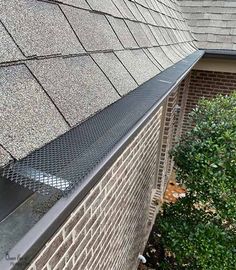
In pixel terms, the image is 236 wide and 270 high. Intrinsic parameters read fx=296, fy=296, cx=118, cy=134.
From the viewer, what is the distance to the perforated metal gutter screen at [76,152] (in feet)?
3.14

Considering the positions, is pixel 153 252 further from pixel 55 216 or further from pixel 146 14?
pixel 55 216

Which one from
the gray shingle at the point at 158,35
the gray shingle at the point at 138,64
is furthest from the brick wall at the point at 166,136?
the gray shingle at the point at 138,64

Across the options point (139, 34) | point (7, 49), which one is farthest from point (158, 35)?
point (7, 49)

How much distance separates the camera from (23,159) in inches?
37.8

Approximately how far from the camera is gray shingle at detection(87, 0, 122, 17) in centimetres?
227

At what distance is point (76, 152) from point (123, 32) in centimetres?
171

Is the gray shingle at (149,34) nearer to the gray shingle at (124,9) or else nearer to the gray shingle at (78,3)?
the gray shingle at (124,9)

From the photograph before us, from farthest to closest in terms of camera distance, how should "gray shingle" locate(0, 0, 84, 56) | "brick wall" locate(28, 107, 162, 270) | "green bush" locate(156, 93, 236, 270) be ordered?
"green bush" locate(156, 93, 236, 270) < "brick wall" locate(28, 107, 162, 270) < "gray shingle" locate(0, 0, 84, 56)

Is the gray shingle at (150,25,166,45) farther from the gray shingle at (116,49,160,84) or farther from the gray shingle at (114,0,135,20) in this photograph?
the gray shingle at (116,49,160,84)

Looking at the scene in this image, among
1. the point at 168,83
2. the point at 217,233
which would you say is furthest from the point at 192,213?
the point at 168,83

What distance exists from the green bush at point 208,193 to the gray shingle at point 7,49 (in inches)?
119

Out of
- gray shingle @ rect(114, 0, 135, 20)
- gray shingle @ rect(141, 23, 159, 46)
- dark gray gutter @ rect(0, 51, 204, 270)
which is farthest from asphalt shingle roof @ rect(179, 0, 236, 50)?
dark gray gutter @ rect(0, 51, 204, 270)

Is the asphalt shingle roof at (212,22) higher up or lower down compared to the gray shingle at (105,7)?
lower down

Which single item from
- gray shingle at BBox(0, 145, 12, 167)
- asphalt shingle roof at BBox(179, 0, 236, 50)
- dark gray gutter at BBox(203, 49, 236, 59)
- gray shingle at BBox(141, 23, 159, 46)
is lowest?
dark gray gutter at BBox(203, 49, 236, 59)
